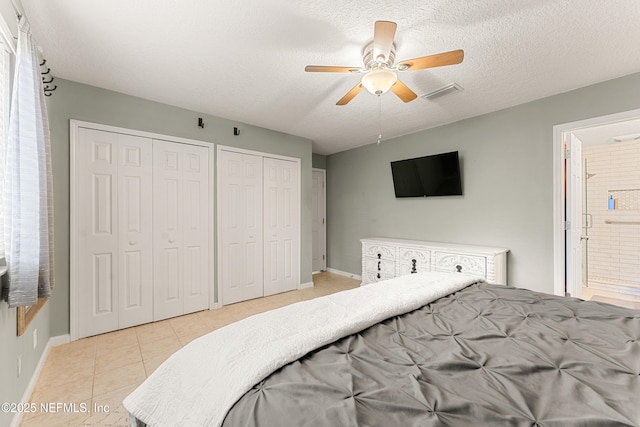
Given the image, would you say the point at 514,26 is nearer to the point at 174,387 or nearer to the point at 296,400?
the point at 296,400

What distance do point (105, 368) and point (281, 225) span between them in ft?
8.13

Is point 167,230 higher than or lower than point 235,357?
higher

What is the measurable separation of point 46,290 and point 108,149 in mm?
1622

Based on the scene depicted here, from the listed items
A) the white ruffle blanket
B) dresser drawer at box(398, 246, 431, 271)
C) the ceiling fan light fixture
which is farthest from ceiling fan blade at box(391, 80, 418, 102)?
dresser drawer at box(398, 246, 431, 271)

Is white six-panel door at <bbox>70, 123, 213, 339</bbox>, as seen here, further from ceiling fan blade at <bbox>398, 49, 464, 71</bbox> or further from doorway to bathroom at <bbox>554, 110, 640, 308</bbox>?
doorway to bathroom at <bbox>554, 110, 640, 308</bbox>

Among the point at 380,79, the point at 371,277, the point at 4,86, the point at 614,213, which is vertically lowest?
the point at 371,277

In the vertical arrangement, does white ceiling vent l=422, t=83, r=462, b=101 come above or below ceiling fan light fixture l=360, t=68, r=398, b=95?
above

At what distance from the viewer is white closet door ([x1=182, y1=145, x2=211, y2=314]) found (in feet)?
10.5

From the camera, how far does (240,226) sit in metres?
3.64

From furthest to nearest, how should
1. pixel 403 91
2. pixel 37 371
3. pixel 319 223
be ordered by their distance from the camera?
pixel 319 223 → pixel 403 91 → pixel 37 371

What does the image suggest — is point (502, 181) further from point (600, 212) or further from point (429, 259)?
point (600, 212)

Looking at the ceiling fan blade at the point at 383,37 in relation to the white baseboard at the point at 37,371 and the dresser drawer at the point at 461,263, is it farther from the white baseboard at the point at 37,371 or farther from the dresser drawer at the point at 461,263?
the white baseboard at the point at 37,371

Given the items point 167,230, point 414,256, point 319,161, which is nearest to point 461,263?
point 414,256

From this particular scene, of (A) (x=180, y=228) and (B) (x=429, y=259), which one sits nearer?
(A) (x=180, y=228)
